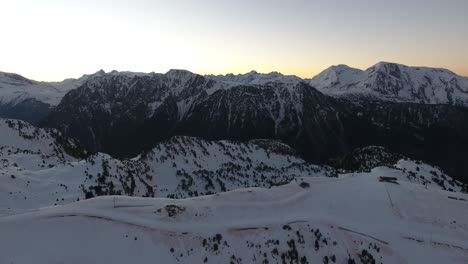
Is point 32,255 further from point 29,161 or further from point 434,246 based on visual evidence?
point 29,161

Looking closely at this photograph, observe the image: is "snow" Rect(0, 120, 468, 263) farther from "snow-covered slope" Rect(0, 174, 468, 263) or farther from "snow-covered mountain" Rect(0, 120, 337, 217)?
"snow-covered mountain" Rect(0, 120, 337, 217)

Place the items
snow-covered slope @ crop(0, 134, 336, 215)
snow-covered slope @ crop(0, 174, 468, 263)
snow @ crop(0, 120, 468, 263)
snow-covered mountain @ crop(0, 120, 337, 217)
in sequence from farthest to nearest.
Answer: snow-covered mountain @ crop(0, 120, 337, 217)
snow-covered slope @ crop(0, 134, 336, 215)
snow @ crop(0, 120, 468, 263)
snow-covered slope @ crop(0, 174, 468, 263)

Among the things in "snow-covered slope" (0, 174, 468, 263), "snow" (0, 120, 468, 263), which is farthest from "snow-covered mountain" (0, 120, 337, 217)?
"snow-covered slope" (0, 174, 468, 263)

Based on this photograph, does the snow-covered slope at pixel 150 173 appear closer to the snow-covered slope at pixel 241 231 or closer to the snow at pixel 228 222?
the snow at pixel 228 222

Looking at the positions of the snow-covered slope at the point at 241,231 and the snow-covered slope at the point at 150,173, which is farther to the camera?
the snow-covered slope at the point at 150,173

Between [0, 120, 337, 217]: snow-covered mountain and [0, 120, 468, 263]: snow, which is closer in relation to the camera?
[0, 120, 468, 263]: snow

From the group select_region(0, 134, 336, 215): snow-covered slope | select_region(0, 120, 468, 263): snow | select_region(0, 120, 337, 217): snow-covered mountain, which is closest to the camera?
select_region(0, 120, 468, 263): snow

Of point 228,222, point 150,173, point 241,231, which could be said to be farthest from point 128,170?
point 241,231

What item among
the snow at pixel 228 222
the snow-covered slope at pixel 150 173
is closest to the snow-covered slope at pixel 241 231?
the snow at pixel 228 222

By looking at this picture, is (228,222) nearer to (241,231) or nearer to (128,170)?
(241,231)
